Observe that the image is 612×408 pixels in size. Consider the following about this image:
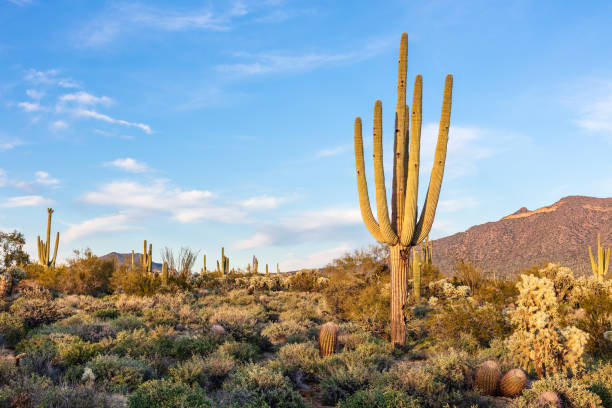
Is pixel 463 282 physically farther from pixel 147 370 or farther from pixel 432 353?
pixel 147 370

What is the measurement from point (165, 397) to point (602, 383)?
707 cm

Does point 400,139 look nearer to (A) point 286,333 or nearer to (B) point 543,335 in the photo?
(B) point 543,335

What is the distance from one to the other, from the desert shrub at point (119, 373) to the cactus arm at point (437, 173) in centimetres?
715

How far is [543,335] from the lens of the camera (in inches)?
295

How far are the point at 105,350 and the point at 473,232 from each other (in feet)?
233

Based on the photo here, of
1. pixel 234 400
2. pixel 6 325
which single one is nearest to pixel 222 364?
pixel 234 400

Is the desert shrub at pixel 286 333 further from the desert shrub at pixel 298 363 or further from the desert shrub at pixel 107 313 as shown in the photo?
the desert shrub at pixel 107 313

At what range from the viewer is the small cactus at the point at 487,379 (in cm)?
757

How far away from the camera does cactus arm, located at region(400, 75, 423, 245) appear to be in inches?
437

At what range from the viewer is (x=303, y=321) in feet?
49.3

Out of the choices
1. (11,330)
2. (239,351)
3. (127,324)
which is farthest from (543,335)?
(11,330)

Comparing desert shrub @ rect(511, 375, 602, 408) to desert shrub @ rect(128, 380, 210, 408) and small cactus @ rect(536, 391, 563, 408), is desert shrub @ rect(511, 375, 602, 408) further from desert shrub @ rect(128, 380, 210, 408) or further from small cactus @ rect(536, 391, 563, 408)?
desert shrub @ rect(128, 380, 210, 408)

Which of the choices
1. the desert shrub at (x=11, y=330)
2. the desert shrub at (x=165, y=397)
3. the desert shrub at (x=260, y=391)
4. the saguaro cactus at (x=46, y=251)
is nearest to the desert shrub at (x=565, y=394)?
the desert shrub at (x=260, y=391)


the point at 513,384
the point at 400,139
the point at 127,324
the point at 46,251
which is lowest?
the point at 513,384
